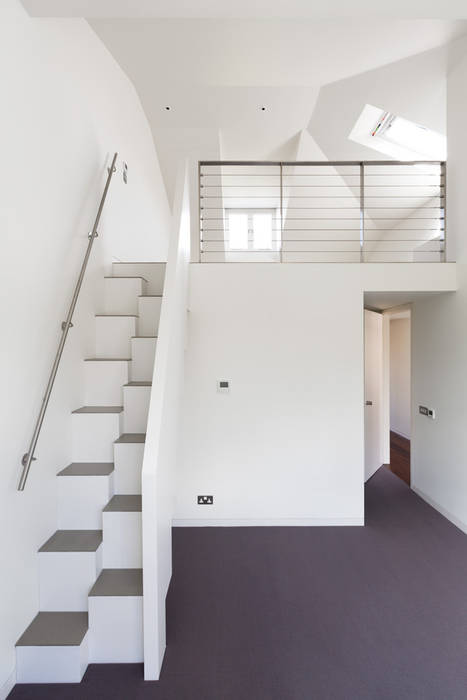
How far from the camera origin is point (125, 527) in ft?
7.21

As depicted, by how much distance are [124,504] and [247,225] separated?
746 centimetres

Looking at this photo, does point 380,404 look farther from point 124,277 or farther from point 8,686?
point 8,686

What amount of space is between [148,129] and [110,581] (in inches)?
206

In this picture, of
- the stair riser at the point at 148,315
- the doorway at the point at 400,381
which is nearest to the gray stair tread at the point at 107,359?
the stair riser at the point at 148,315

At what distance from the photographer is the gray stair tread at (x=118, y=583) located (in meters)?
2.01

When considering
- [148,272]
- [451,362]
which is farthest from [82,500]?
[451,362]

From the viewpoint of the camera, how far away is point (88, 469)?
2.52 metres

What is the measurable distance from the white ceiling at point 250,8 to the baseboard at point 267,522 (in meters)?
3.57

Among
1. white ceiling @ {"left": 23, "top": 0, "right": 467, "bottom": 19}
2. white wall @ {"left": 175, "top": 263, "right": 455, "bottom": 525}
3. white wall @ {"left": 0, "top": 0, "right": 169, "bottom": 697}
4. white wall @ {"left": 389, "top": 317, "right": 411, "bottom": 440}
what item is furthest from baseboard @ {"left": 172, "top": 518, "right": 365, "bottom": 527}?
white wall @ {"left": 389, "top": 317, "right": 411, "bottom": 440}

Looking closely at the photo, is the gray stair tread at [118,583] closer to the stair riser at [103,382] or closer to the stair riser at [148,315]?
the stair riser at [103,382]

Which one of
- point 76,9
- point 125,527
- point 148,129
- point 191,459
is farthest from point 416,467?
point 148,129

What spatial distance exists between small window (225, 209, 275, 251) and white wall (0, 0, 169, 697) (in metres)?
5.44

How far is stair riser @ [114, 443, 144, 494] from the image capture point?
8.00 feet

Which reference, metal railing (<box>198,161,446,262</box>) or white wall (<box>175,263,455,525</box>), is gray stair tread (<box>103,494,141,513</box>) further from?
metal railing (<box>198,161,446,262</box>)
